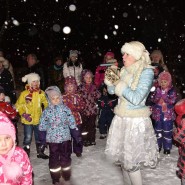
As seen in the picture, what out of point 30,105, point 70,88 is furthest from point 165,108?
point 30,105

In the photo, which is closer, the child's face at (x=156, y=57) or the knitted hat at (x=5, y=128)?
the knitted hat at (x=5, y=128)

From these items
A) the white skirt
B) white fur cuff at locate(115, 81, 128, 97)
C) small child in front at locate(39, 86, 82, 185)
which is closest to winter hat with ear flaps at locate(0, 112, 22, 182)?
white fur cuff at locate(115, 81, 128, 97)

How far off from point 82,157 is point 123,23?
50.3ft

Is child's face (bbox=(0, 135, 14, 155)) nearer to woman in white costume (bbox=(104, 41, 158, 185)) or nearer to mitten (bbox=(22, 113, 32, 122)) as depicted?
woman in white costume (bbox=(104, 41, 158, 185))

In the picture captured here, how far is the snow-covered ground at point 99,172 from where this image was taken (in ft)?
17.4

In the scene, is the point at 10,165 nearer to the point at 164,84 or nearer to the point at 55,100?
the point at 55,100

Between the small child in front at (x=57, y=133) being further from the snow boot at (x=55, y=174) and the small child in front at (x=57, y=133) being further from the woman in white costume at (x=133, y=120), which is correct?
the woman in white costume at (x=133, y=120)

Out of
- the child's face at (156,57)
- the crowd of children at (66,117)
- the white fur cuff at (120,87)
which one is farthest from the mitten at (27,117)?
the child's face at (156,57)

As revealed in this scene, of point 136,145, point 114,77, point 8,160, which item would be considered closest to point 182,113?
point 136,145

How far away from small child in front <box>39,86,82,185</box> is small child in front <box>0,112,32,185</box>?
2017mm

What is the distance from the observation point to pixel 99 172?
5.70 meters

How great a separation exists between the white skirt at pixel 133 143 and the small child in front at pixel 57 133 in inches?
47.0

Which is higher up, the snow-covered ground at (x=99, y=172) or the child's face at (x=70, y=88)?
the child's face at (x=70, y=88)

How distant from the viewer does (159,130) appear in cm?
655
